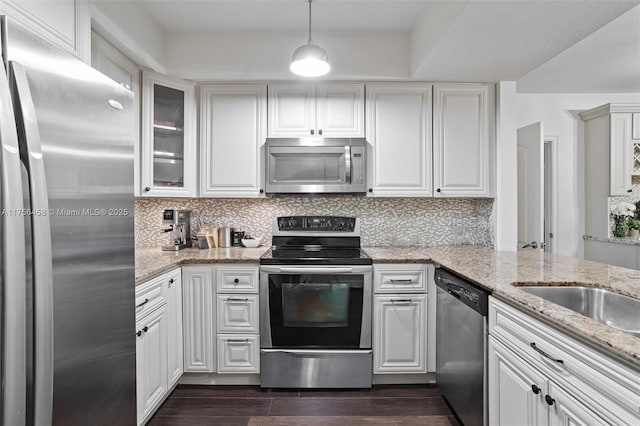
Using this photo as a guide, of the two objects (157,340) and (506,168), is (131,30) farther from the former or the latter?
(506,168)

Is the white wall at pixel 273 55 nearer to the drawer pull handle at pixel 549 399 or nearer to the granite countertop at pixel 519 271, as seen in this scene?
the granite countertop at pixel 519 271

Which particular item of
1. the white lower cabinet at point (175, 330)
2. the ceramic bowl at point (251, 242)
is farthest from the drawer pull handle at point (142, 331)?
the ceramic bowl at point (251, 242)

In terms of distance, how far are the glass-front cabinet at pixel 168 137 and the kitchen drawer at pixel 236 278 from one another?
72 cm

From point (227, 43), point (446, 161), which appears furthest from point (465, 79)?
point (227, 43)

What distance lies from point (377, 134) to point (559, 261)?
1503 millimetres

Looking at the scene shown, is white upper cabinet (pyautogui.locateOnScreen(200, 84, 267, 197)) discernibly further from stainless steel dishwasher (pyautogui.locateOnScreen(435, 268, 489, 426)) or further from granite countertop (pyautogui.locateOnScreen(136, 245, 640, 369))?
stainless steel dishwasher (pyautogui.locateOnScreen(435, 268, 489, 426))

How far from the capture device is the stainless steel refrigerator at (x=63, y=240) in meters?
0.75

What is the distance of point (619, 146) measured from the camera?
368 centimetres

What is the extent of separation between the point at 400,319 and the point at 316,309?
586mm

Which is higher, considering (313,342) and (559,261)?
(559,261)

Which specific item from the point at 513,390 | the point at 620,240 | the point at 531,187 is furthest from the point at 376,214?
the point at 620,240

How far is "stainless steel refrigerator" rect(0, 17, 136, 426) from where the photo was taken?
747 mm

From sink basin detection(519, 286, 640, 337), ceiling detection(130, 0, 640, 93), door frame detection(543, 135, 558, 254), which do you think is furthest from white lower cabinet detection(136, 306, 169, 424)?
door frame detection(543, 135, 558, 254)

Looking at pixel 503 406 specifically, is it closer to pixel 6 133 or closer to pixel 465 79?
pixel 6 133
